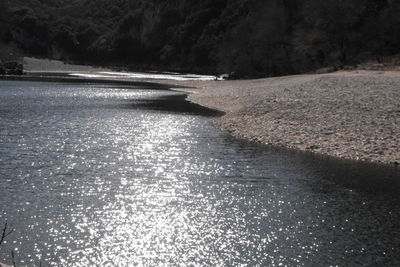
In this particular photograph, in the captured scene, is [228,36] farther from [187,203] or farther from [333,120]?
[187,203]

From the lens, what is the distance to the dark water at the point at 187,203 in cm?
1276

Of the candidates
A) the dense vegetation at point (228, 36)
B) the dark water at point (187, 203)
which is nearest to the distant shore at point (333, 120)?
the dark water at point (187, 203)

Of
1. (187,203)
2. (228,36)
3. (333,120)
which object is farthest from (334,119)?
(228,36)

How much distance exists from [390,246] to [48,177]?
12729mm

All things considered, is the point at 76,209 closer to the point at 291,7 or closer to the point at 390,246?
the point at 390,246

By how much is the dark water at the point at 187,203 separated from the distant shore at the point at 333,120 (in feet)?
5.89

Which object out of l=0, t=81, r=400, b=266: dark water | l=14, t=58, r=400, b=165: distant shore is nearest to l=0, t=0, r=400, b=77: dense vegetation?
l=14, t=58, r=400, b=165: distant shore

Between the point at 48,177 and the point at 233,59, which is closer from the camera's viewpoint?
the point at 48,177

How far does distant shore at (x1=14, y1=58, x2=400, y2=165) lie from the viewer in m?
25.5

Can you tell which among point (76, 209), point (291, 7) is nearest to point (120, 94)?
point (76, 209)

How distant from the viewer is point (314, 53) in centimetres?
9019

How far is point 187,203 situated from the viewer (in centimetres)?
1698

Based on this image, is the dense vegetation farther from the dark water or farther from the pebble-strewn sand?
the dark water

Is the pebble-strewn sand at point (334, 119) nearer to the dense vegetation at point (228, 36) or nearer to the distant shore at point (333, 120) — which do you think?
the distant shore at point (333, 120)
